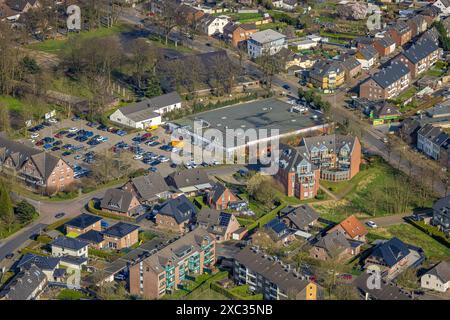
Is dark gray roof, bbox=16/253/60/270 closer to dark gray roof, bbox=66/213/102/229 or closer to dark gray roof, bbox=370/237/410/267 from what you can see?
dark gray roof, bbox=66/213/102/229

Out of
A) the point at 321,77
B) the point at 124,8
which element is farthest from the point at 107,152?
the point at 124,8

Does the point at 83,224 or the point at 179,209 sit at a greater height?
the point at 179,209

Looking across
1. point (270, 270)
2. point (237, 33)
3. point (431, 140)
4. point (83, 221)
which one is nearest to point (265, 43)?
point (237, 33)

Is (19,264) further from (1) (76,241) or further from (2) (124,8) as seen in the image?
(2) (124,8)

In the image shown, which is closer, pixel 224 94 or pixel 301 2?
pixel 224 94

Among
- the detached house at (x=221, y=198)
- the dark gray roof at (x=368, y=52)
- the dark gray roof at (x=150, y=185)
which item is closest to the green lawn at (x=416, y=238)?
the detached house at (x=221, y=198)

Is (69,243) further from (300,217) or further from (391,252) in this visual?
(391,252)

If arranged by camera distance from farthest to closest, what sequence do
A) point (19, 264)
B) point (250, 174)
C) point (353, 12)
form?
point (353, 12) → point (250, 174) → point (19, 264)
